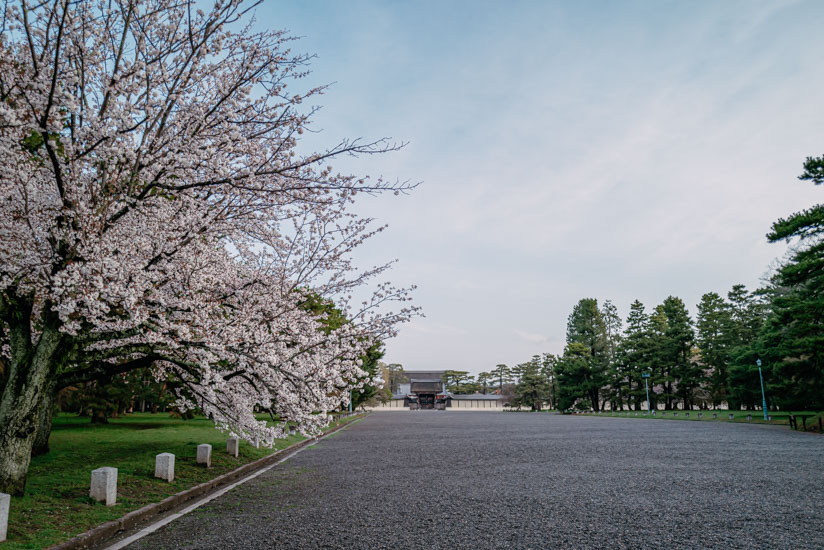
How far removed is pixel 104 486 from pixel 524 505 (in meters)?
5.49

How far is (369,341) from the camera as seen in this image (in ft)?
27.5

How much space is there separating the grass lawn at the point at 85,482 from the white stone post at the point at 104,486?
0.28 ft

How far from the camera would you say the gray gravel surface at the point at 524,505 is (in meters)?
4.96

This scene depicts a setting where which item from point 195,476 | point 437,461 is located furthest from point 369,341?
point 437,461

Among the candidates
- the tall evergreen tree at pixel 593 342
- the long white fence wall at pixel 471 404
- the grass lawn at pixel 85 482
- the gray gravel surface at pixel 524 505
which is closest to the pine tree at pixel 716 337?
the tall evergreen tree at pixel 593 342

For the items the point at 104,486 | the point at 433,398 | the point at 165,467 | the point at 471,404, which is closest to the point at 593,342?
the point at 433,398

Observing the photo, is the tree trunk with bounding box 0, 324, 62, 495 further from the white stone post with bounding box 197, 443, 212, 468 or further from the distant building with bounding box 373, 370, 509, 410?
the distant building with bounding box 373, 370, 509, 410

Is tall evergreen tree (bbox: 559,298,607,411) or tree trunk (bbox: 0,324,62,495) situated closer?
tree trunk (bbox: 0,324,62,495)

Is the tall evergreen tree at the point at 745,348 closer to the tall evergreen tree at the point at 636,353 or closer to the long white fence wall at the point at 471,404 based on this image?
the tall evergreen tree at the point at 636,353

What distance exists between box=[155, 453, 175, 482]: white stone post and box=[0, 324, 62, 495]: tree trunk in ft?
6.86

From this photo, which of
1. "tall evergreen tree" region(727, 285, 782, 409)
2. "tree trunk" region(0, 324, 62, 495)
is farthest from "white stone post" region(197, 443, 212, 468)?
"tall evergreen tree" region(727, 285, 782, 409)

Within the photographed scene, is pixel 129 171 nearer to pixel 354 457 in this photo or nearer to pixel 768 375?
pixel 354 457

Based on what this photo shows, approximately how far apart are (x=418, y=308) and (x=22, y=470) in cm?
575

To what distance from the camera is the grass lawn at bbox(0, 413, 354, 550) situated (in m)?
5.28
